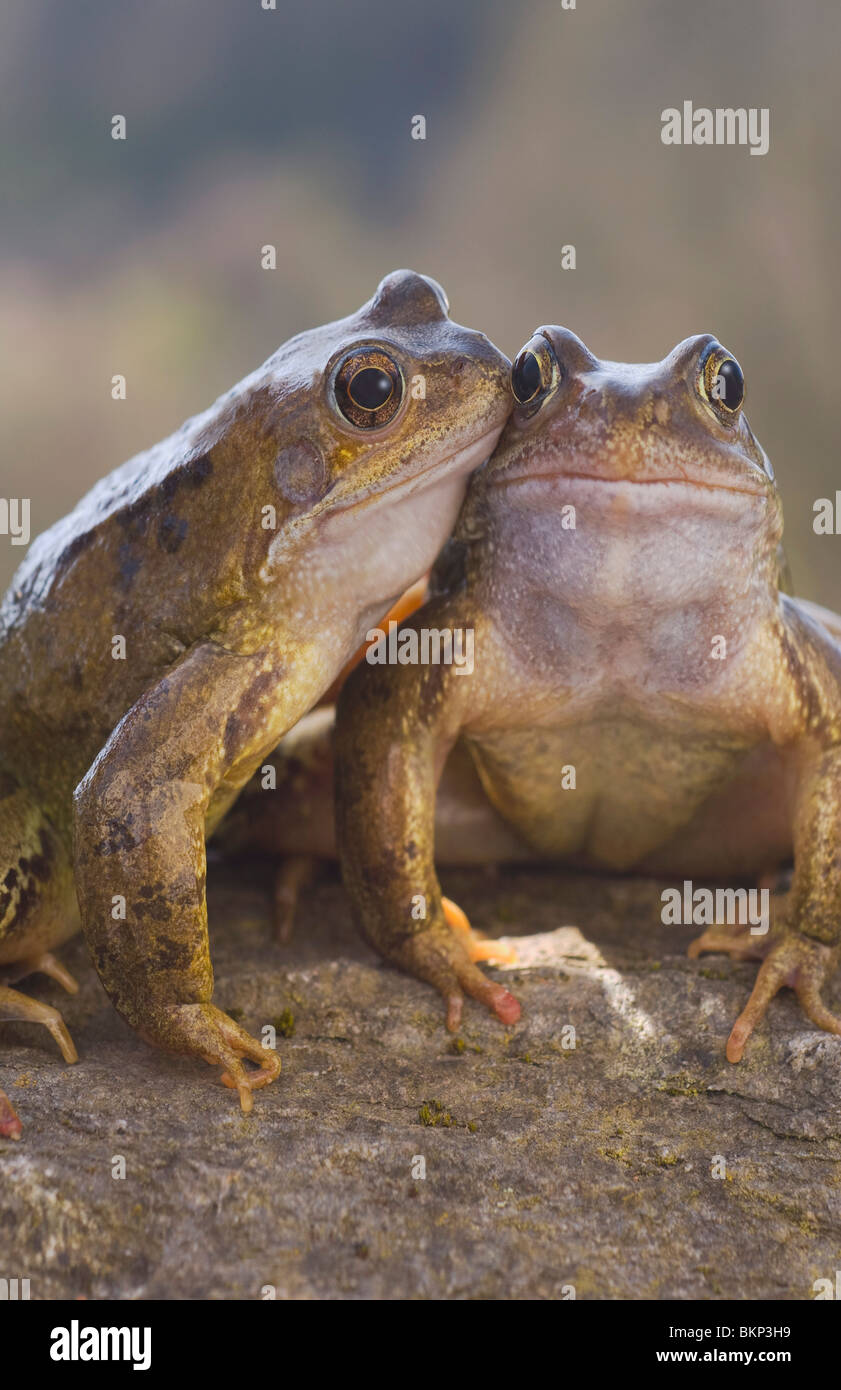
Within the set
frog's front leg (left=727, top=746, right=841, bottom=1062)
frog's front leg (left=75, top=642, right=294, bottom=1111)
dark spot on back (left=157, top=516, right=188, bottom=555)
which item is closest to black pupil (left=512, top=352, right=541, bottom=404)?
dark spot on back (left=157, top=516, right=188, bottom=555)

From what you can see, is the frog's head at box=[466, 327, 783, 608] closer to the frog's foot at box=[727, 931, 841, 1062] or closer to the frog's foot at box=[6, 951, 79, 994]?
the frog's foot at box=[727, 931, 841, 1062]

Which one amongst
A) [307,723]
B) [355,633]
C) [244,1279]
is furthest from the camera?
[307,723]

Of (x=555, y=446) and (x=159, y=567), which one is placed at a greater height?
(x=555, y=446)

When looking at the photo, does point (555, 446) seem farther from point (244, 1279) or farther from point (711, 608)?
point (244, 1279)

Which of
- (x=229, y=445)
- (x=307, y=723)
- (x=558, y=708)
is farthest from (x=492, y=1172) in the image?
(x=307, y=723)

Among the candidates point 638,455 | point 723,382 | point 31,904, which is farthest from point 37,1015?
point 723,382

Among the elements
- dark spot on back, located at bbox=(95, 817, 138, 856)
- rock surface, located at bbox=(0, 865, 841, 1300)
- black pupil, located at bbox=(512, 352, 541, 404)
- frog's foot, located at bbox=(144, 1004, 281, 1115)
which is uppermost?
black pupil, located at bbox=(512, 352, 541, 404)
